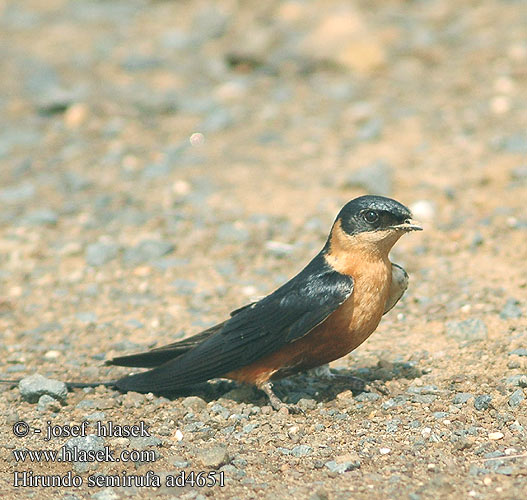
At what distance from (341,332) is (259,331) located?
454 millimetres

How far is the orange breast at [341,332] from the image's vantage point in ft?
16.1

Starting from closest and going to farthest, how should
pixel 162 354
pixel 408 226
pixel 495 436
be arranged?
pixel 495 436
pixel 408 226
pixel 162 354

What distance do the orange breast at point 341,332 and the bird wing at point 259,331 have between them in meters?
0.07

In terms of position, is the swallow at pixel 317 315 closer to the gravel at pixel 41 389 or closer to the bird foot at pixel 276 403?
the bird foot at pixel 276 403

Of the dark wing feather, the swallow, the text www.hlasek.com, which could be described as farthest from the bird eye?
the text www.hlasek.com

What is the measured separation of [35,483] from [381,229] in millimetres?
2205

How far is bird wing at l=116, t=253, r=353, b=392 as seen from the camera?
16.0 feet

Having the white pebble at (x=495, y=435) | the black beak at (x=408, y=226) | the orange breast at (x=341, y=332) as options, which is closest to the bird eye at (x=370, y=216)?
the black beak at (x=408, y=226)

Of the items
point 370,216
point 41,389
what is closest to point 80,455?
point 41,389

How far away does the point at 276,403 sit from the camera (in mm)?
5062

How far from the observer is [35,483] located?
4453 mm

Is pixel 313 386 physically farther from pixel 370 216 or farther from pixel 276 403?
pixel 370 216

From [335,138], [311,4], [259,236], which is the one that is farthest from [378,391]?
[311,4]

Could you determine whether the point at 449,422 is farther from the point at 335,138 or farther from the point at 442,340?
the point at 335,138
